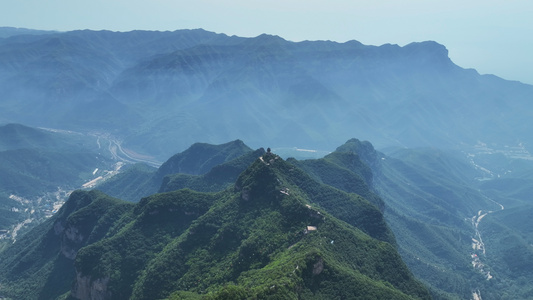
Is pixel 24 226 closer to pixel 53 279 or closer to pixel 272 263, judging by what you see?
pixel 53 279

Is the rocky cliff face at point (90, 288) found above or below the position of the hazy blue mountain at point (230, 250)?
below

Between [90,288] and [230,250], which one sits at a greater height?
[230,250]

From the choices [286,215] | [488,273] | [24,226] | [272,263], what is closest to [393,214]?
[488,273]

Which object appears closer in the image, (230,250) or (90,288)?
(230,250)

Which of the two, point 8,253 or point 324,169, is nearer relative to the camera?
point 8,253

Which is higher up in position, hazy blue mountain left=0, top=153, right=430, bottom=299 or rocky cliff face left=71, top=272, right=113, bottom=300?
hazy blue mountain left=0, top=153, right=430, bottom=299

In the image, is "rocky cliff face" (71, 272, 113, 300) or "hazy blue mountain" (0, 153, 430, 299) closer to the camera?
"hazy blue mountain" (0, 153, 430, 299)

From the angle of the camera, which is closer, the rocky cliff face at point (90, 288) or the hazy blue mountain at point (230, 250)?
the hazy blue mountain at point (230, 250)

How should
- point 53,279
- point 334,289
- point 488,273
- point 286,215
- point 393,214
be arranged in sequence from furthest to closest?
point 393,214 → point 488,273 → point 53,279 → point 286,215 → point 334,289
